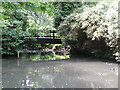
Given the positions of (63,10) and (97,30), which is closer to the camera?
(97,30)

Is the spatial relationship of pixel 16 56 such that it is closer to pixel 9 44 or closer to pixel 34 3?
pixel 9 44

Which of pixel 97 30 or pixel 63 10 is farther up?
pixel 63 10

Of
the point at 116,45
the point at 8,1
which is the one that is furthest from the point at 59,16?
the point at 8,1

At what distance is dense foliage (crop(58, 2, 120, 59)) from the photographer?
581 cm

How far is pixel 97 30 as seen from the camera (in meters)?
6.47

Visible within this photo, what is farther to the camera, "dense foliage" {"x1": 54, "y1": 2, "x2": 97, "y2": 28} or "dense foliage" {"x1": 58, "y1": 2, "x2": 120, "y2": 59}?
"dense foliage" {"x1": 54, "y1": 2, "x2": 97, "y2": 28}

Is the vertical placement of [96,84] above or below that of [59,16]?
below

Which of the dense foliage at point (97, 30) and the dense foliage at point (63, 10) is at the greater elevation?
the dense foliage at point (63, 10)

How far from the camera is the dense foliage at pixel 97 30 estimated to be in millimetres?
Result: 5812

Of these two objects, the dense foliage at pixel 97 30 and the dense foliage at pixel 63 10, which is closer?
the dense foliage at pixel 97 30

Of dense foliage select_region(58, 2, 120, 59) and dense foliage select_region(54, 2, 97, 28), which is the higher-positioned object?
dense foliage select_region(54, 2, 97, 28)

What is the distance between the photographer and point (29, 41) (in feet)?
32.4

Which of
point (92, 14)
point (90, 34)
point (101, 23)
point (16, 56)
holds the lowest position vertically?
point (16, 56)

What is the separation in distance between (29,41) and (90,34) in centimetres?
494
